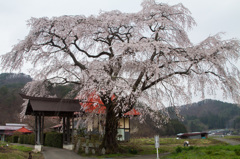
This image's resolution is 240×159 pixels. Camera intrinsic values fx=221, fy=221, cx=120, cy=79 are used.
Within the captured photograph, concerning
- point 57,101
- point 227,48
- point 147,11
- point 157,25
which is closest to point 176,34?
point 157,25

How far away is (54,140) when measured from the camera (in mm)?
19719

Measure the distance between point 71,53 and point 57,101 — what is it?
4455 mm

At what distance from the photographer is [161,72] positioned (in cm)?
1233

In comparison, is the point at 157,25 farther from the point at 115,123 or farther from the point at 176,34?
the point at 115,123

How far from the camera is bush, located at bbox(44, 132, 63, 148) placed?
18850 mm

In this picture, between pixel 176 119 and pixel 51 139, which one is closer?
pixel 51 139

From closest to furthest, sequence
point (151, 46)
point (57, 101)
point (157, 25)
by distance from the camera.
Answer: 1. point (151, 46)
2. point (157, 25)
3. point (57, 101)

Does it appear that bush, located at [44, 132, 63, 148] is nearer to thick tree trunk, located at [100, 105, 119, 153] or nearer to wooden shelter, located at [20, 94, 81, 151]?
wooden shelter, located at [20, 94, 81, 151]

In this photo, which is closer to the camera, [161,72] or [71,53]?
[161,72]

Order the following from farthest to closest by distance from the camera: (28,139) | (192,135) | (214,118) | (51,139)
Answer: (214,118)
(192,135)
(28,139)
(51,139)

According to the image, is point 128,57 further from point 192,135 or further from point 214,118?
point 214,118

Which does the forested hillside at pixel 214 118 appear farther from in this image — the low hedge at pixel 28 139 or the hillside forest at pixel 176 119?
the low hedge at pixel 28 139

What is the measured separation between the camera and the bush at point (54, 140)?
18.9 m

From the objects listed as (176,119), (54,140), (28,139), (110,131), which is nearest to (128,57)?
(110,131)
